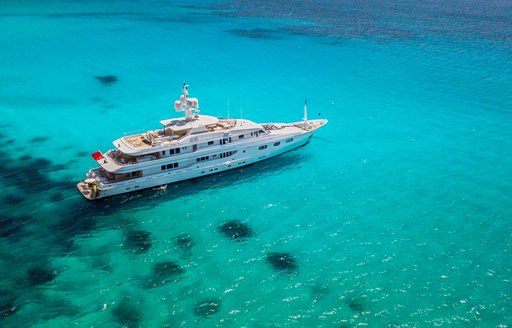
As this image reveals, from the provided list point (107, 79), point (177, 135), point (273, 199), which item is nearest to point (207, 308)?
point (273, 199)

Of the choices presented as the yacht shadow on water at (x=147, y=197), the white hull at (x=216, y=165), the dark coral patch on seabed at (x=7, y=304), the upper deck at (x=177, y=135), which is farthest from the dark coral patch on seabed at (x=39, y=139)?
the dark coral patch on seabed at (x=7, y=304)

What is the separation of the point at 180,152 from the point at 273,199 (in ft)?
40.9

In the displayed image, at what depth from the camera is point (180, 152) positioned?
166 ft

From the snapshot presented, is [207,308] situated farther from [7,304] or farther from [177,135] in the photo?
[177,135]

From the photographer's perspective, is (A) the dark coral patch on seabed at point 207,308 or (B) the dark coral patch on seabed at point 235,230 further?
(B) the dark coral patch on seabed at point 235,230

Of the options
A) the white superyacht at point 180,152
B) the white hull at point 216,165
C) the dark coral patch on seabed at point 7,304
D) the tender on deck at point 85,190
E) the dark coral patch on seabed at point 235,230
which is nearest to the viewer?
the dark coral patch on seabed at point 7,304

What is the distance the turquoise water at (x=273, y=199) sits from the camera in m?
33.1

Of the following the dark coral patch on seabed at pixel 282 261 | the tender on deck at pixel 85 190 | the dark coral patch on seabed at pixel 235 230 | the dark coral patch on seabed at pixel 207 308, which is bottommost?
the dark coral patch on seabed at pixel 207 308

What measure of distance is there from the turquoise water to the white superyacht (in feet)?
5.32

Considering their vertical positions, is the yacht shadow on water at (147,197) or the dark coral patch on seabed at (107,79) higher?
the dark coral patch on seabed at (107,79)

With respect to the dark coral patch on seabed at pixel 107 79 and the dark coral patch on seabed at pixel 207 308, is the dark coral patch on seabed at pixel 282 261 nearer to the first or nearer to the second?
the dark coral patch on seabed at pixel 207 308

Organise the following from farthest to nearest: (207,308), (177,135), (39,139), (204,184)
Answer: (39,139), (177,135), (204,184), (207,308)

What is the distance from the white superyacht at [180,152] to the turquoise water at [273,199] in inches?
63.8

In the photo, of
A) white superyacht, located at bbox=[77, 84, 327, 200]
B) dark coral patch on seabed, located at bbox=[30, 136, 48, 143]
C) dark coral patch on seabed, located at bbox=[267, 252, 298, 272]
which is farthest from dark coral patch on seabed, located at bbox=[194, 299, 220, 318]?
dark coral patch on seabed, located at bbox=[30, 136, 48, 143]
